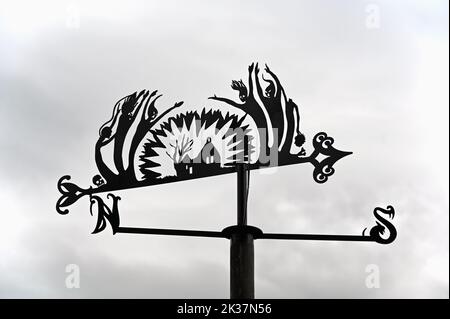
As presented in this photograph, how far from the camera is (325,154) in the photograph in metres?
3.73

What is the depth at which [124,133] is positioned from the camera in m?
3.87

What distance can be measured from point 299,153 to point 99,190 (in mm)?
1269

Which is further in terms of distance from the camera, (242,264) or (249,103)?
(249,103)

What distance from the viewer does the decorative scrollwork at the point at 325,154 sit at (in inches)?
146

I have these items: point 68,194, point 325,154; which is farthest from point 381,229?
point 68,194

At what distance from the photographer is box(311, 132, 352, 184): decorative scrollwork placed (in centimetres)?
370

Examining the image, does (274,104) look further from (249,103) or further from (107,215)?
(107,215)

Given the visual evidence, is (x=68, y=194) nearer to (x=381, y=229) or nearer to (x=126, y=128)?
(x=126, y=128)

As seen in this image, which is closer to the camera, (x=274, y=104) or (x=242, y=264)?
(x=242, y=264)

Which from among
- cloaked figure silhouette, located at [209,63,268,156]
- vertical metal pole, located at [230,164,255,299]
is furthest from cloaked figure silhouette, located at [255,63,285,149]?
vertical metal pole, located at [230,164,255,299]

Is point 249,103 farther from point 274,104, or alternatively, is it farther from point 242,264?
point 242,264

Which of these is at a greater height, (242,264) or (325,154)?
(325,154)
